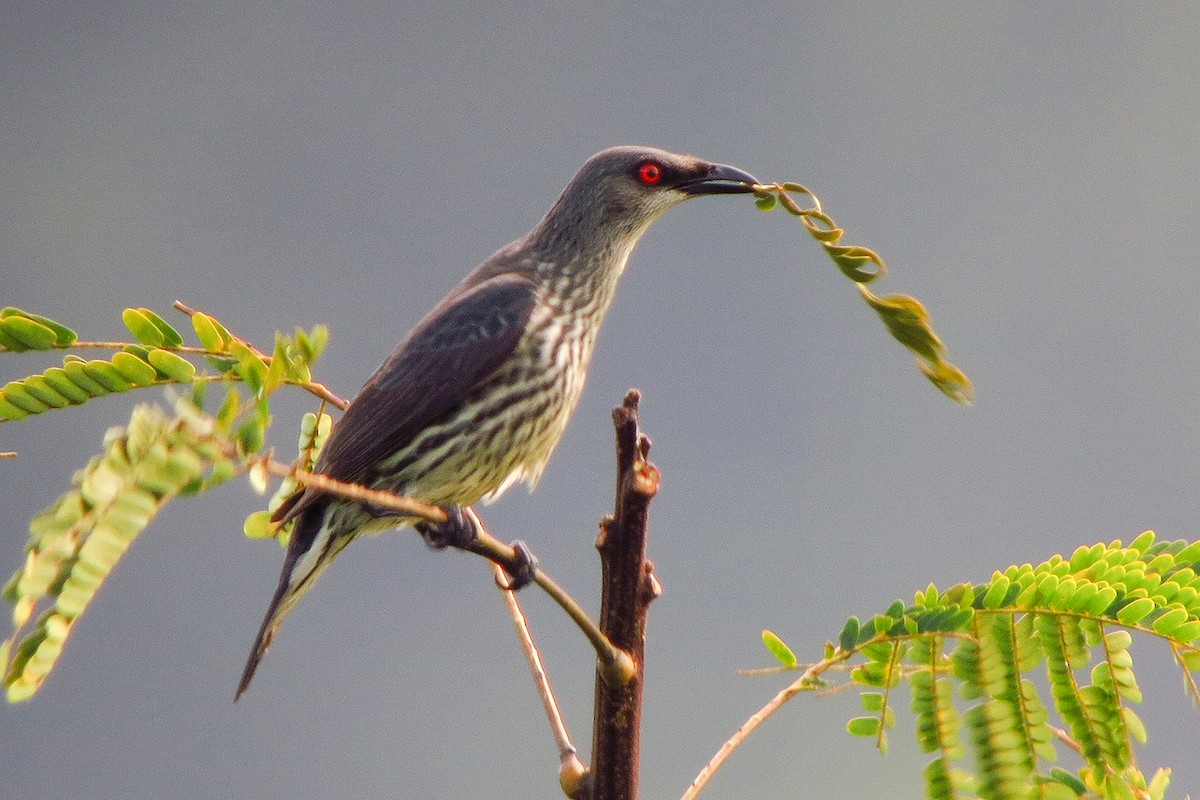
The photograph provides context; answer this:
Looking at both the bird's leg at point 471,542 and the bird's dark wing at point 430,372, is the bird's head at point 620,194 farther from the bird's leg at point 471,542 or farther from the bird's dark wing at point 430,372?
the bird's leg at point 471,542

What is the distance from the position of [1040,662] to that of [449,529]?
148 cm

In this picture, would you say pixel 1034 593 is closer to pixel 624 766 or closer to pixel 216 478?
pixel 624 766

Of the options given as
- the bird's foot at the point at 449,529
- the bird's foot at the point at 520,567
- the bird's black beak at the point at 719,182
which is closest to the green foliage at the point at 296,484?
the bird's foot at the point at 449,529

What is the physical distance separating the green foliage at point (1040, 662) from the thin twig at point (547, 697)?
1.99 ft

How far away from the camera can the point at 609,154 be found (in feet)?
16.3

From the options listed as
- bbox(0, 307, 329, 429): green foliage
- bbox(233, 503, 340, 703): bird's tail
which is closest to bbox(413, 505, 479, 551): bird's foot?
bbox(233, 503, 340, 703): bird's tail

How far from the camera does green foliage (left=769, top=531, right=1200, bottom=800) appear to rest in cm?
232

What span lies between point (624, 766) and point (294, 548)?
1689mm

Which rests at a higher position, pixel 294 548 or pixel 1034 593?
pixel 1034 593

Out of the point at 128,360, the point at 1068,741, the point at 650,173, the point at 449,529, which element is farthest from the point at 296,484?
the point at 650,173

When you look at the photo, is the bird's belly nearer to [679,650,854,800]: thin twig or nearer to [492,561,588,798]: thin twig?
[492,561,588,798]: thin twig

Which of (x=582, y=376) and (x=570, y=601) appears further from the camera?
(x=582, y=376)

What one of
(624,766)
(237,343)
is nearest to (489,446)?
(237,343)

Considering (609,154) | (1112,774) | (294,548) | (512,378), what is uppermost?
(609,154)
